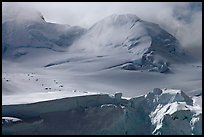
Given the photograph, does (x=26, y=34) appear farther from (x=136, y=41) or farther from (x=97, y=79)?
(x=97, y=79)

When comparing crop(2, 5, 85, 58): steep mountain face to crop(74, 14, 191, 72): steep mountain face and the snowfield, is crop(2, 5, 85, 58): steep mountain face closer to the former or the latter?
the snowfield

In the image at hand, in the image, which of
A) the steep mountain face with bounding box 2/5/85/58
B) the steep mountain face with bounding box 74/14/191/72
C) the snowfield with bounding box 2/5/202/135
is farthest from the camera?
the steep mountain face with bounding box 2/5/85/58

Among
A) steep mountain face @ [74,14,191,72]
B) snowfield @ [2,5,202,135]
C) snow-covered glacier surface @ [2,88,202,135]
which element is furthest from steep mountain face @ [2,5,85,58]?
snow-covered glacier surface @ [2,88,202,135]

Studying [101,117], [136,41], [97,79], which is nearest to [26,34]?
[136,41]

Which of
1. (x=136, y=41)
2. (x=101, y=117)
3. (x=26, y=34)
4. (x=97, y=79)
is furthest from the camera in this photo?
(x=136, y=41)

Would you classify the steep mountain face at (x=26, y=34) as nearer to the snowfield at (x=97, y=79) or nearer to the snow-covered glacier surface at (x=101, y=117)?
the snowfield at (x=97, y=79)

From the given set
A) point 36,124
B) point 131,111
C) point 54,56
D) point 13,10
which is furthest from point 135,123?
point 13,10

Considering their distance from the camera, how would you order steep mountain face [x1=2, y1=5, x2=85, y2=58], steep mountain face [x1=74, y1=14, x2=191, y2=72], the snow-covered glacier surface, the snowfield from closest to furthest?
the snow-covered glacier surface → the snowfield → steep mountain face [x1=74, y1=14, x2=191, y2=72] → steep mountain face [x1=2, y1=5, x2=85, y2=58]
